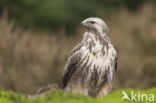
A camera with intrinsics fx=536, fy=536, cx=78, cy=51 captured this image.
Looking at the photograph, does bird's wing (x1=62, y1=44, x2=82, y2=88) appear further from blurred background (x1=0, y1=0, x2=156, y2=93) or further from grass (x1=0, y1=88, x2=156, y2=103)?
grass (x1=0, y1=88, x2=156, y2=103)

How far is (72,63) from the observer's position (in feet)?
19.7

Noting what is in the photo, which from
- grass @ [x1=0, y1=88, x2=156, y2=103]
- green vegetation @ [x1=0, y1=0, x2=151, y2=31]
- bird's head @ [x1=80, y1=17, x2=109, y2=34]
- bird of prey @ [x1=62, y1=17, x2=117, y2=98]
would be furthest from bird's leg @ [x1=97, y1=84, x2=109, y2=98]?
green vegetation @ [x1=0, y1=0, x2=151, y2=31]

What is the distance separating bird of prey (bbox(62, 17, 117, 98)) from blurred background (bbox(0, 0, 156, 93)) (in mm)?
3635

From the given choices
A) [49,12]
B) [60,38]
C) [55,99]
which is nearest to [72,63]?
[55,99]

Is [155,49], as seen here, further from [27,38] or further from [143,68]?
[27,38]

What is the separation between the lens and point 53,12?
1689cm

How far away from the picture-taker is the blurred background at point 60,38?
11234 millimetres

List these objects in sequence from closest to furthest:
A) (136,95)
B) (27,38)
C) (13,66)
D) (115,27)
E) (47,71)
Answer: (136,95) < (13,66) < (47,71) < (27,38) < (115,27)

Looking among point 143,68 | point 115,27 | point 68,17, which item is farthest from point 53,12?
point 143,68

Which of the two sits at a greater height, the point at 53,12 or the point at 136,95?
the point at 136,95

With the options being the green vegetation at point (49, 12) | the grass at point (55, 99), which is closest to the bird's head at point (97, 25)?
the grass at point (55, 99)

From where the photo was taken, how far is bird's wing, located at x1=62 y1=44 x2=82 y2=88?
5.83 m

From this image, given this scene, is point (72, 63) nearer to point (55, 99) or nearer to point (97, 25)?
point (97, 25)

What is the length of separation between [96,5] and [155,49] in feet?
15.6
